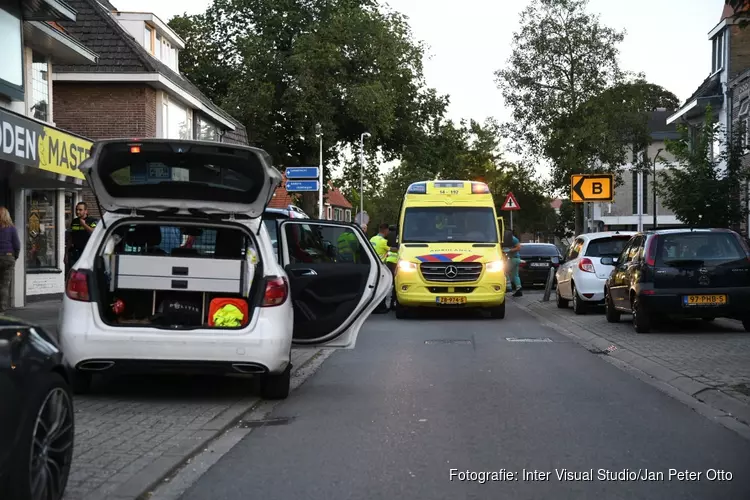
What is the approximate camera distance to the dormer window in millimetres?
41562

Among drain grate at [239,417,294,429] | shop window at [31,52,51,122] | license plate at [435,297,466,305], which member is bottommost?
drain grate at [239,417,294,429]

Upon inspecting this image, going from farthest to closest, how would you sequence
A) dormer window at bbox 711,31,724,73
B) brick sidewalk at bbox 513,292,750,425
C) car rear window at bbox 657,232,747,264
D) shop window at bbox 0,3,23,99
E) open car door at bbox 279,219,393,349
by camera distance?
dormer window at bbox 711,31,724,73, shop window at bbox 0,3,23,99, car rear window at bbox 657,232,747,264, open car door at bbox 279,219,393,349, brick sidewalk at bbox 513,292,750,425

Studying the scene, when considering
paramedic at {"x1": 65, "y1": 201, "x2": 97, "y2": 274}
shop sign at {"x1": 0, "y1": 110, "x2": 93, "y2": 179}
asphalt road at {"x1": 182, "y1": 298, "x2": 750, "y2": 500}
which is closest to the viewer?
asphalt road at {"x1": 182, "y1": 298, "x2": 750, "y2": 500}

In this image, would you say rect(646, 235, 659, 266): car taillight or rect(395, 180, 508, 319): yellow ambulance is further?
rect(395, 180, 508, 319): yellow ambulance

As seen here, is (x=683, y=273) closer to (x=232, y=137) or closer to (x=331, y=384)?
(x=331, y=384)

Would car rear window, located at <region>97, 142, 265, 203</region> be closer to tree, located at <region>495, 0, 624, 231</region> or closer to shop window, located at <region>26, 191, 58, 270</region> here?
shop window, located at <region>26, 191, 58, 270</region>

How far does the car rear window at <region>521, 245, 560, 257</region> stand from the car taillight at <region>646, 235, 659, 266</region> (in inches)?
648

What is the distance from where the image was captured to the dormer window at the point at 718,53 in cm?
4156

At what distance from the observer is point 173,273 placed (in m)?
9.10

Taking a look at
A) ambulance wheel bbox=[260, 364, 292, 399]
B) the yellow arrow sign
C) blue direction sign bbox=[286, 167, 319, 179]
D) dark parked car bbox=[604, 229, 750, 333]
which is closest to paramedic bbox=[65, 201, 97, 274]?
ambulance wheel bbox=[260, 364, 292, 399]

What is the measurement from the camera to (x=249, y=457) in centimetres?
666

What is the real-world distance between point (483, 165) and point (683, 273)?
8190cm

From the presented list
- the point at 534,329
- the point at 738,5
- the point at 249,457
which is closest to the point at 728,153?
the point at 534,329

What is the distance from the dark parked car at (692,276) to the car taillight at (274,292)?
811cm
